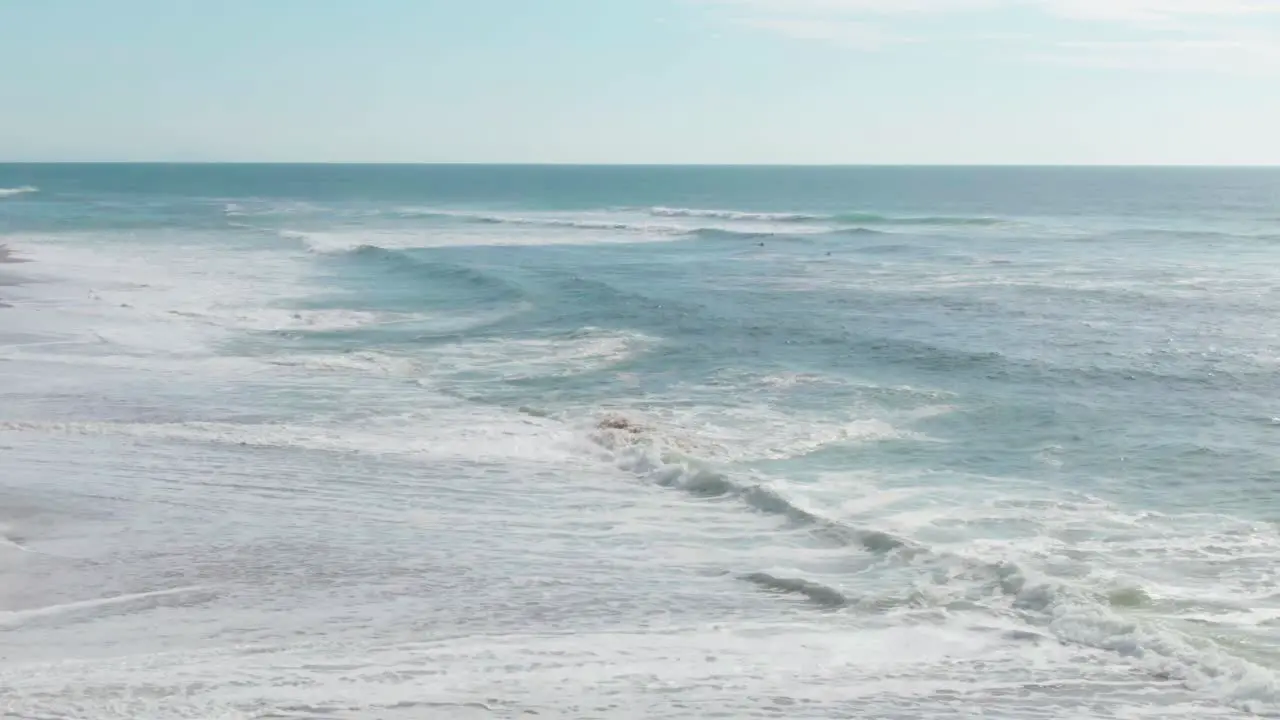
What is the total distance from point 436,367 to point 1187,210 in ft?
232

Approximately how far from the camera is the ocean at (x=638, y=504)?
361 inches

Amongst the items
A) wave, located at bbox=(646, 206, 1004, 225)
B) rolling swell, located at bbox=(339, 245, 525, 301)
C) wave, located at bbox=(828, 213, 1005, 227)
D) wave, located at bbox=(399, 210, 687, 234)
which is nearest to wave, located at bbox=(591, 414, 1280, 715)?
rolling swell, located at bbox=(339, 245, 525, 301)

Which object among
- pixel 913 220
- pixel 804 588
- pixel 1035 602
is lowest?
pixel 804 588

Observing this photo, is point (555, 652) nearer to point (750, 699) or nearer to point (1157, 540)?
point (750, 699)

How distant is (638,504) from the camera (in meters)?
14.0

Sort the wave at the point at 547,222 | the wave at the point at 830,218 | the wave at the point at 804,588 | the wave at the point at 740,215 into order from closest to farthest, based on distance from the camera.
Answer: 1. the wave at the point at 804,588
2. the wave at the point at 547,222
3. the wave at the point at 830,218
4. the wave at the point at 740,215

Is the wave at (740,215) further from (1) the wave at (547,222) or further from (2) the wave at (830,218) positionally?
(1) the wave at (547,222)

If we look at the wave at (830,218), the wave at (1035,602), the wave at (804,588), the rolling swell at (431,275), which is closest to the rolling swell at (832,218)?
the wave at (830,218)

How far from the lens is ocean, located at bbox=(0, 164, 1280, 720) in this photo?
917cm

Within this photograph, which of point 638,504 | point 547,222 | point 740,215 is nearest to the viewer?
point 638,504

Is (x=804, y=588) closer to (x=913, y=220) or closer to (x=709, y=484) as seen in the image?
(x=709, y=484)

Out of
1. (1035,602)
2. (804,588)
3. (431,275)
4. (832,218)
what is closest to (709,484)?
(804,588)

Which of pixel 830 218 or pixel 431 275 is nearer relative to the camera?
pixel 431 275

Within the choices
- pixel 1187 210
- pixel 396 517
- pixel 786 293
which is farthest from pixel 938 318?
pixel 1187 210
